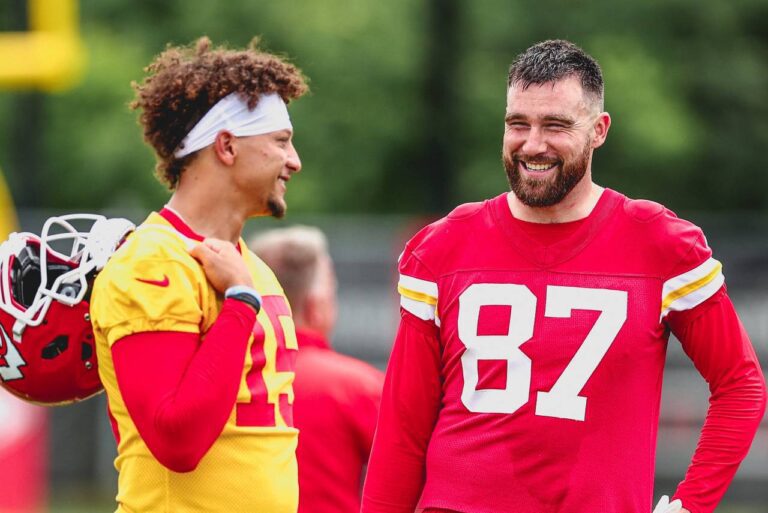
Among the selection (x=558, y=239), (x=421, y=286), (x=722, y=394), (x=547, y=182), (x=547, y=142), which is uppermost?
(x=547, y=142)

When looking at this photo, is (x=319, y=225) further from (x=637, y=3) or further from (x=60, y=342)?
(x=637, y=3)

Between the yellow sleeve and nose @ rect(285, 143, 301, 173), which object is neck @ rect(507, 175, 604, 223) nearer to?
nose @ rect(285, 143, 301, 173)

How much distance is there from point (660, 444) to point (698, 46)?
464 inches

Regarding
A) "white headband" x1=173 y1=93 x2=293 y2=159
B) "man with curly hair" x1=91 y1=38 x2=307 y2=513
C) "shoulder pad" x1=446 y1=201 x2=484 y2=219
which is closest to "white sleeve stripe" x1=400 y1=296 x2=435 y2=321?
"shoulder pad" x1=446 y1=201 x2=484 y2=219

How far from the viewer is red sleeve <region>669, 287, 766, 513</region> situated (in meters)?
3.62

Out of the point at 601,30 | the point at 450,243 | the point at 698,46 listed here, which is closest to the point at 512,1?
the point at 601,30

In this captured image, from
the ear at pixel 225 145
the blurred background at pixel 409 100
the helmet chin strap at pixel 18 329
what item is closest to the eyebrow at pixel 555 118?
the ear at pixel 225 145

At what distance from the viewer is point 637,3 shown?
21062 mm

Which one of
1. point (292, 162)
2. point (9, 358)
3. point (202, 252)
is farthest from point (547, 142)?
point (9, 358)

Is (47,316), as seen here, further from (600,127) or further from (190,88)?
(600,127)

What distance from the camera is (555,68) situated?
3.70 meters

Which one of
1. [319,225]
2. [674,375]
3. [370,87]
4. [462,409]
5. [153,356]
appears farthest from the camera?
[370,87]

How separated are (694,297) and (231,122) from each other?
4.25ft

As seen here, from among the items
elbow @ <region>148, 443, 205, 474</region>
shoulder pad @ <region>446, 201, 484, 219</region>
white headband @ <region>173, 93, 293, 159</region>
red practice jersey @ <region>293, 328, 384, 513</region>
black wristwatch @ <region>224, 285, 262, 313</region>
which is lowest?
red practice jersey @ <region>293, 328, 384, 513</region>
